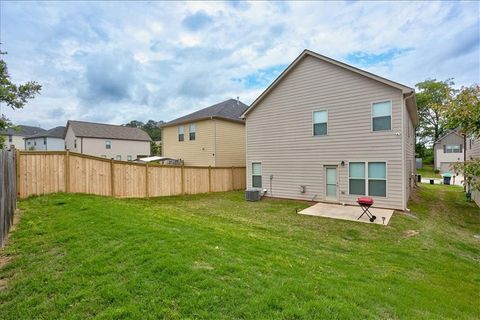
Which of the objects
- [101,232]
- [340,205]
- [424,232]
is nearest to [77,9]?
[101,232]

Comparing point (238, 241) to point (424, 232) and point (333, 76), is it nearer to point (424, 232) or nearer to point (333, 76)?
point (424, 232)

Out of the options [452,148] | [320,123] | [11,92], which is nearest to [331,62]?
[320,123]

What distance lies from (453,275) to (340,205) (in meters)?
6.92

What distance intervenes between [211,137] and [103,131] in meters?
24.2

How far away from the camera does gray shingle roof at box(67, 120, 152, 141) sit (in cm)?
3447

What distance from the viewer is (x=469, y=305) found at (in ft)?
12.9

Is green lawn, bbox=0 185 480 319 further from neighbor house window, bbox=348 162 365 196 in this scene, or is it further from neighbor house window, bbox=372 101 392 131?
neighbor house window, bbox=372 101 392 131

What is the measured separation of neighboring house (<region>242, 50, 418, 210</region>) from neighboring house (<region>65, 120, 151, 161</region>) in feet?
91.3

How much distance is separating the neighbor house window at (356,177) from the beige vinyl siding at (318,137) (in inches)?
8.8

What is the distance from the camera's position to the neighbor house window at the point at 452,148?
3916 cm

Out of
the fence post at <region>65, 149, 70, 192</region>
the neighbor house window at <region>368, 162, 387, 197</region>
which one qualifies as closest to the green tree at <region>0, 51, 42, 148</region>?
the fence post at <region>65, 149, 70, 192</region>

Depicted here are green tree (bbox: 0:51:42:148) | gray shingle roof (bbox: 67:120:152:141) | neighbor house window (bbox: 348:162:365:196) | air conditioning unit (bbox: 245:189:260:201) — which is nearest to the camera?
neighbor house window (bbox: 348:162:365:196)

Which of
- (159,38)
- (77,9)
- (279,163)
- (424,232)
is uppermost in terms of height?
(159,38)

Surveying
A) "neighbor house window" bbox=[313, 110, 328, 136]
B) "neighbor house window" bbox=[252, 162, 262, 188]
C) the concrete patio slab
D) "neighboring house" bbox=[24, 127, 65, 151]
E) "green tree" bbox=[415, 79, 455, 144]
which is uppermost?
"green tree" bbox=[415, 79, 455, 144]
